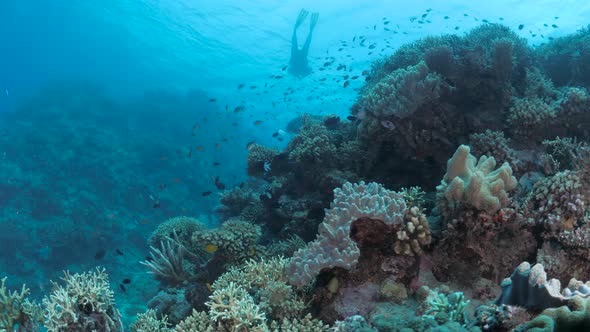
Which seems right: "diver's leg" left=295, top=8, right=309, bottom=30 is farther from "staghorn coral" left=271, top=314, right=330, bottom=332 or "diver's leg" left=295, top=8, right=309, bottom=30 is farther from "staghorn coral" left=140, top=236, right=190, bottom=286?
"staghorn coral" left=271, top=314, right=330, bottom=332

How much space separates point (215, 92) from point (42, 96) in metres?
24.4

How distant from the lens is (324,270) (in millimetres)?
4668

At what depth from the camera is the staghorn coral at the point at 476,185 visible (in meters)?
4.30

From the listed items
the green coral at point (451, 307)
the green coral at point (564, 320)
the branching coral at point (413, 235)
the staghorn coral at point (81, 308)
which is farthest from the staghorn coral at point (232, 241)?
the green coral at point (564, 320)

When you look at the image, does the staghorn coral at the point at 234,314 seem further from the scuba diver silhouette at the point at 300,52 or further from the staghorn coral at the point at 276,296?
the scuba diver silhouette at the point at 300,52

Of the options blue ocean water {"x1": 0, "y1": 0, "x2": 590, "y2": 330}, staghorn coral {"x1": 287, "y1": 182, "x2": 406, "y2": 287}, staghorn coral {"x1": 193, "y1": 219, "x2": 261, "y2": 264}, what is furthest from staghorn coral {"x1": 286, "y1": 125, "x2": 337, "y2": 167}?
staghorn coral {"x1": 287, "y1": 182, "x2": 406, "y2": 287}

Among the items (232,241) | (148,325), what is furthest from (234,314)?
(232,241)

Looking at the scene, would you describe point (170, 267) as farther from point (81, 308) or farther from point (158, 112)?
point (158, 112)

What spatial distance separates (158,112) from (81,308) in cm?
4070

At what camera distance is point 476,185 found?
431 cm

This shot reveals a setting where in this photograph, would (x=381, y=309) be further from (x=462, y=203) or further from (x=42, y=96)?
(x=42, y=96)

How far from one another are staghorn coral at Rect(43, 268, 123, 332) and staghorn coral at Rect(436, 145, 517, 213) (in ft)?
15.7

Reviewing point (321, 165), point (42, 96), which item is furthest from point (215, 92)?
point (321, 165)

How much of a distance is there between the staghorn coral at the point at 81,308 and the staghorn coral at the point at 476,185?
480cm
